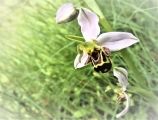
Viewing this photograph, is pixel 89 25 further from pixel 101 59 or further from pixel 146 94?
pixel 146 94

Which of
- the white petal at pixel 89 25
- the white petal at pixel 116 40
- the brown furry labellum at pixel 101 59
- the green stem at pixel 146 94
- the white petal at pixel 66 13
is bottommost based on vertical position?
the green stem at pixel 146 94

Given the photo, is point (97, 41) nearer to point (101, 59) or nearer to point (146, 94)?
point (101, 59)

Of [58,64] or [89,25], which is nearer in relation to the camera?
[89,25]

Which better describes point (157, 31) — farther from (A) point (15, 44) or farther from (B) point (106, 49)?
(A) point (15, 44)

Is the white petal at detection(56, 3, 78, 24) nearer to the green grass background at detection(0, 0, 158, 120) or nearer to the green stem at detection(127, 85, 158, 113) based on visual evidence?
the green grass background at detection(0, 0, 158, 120)

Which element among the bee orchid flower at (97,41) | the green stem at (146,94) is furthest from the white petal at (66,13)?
the green stem at (146,94)

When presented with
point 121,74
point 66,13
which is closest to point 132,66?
point 121,74

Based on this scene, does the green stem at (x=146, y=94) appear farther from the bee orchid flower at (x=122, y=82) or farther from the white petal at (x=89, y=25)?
the white petal at (x=89, y=25)
